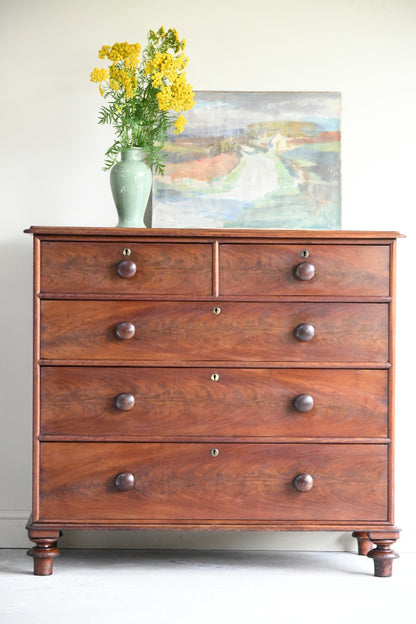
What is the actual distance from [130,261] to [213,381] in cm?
50

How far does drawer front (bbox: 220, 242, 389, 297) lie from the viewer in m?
2.49

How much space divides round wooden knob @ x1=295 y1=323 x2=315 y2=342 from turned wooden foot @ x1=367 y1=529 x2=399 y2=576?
71cm

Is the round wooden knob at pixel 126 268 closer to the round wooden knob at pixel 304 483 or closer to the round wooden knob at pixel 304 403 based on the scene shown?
the round wooden knob at pixel 304 403

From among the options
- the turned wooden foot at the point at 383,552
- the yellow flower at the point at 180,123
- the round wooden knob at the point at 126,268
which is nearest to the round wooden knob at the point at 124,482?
the round wooden knob at the point at 126,268

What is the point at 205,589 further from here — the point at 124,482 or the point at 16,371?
the point at 16,371

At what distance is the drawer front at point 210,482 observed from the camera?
247 centimetres

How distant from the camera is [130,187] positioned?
2619 millimetres

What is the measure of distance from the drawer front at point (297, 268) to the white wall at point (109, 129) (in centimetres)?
55

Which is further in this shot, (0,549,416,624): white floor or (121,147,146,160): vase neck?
(121,147,146,160): vase neck

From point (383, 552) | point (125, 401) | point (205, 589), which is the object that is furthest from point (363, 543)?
point (125, 401)

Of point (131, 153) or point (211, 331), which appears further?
point (131, 153)

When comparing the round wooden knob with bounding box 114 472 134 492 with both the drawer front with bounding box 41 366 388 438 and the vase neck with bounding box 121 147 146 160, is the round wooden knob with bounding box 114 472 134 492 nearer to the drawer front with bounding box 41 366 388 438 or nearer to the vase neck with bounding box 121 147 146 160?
the drawer front with bounding box 41 366 388 438

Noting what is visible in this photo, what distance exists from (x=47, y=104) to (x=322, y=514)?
1958mm

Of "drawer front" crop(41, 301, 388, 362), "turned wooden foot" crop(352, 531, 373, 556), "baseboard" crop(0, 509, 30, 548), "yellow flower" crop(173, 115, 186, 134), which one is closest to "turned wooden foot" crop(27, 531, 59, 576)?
"baseboard" crop(0, 509, 30, 548)
